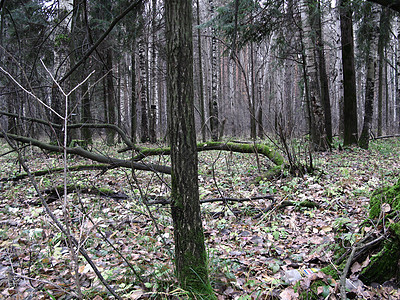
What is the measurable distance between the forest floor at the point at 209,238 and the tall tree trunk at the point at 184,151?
229 mm

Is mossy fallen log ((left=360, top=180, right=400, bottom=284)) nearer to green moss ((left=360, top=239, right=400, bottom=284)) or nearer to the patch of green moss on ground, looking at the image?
green moss ((left=360, top=239, right=400, bottom=284))

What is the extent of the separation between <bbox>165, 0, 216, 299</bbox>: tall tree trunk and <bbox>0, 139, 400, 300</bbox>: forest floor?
0.75 feet

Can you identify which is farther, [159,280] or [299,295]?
[159,280]

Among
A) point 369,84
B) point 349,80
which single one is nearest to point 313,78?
point 349,80

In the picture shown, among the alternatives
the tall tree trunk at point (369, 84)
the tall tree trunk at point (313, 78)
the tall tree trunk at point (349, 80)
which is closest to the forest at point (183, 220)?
the tall tree trunk at point (313, 78)

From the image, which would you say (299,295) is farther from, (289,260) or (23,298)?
(23,298)

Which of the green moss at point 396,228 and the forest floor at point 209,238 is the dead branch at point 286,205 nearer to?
the forest floor at point 209,238

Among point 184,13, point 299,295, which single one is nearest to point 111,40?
point 184,13

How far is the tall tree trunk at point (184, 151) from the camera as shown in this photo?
174 cm

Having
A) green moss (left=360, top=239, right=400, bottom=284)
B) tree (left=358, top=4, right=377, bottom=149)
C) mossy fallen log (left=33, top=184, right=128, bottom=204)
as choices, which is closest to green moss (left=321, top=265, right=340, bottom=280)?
green moss (left=360, top=239, right=400, bottom=284)

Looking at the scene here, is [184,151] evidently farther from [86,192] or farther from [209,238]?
[86,192]

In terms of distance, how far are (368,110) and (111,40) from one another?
27.9 ft

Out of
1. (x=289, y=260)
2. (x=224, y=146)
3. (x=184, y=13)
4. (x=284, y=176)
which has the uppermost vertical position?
(x=184, y=13)

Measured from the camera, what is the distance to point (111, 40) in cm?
486
